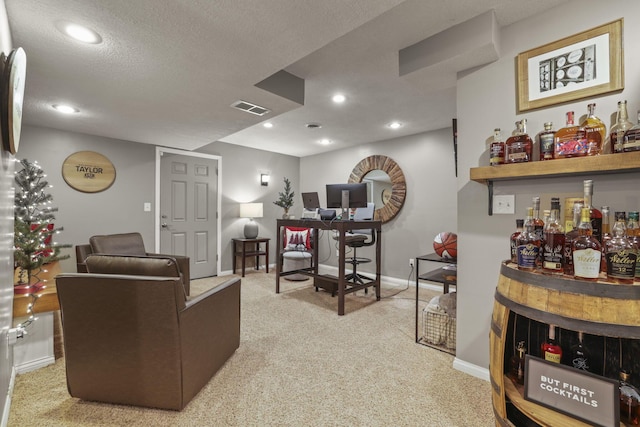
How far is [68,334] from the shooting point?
157 cm

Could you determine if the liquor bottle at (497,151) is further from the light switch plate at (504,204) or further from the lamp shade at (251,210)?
the lamp shade at (251,210)

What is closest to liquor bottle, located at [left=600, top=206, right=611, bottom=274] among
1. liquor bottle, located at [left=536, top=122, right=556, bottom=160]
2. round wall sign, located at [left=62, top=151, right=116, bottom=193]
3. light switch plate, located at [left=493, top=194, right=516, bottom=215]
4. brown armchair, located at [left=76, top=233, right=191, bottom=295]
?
liquor bottle, located at [left=536, top=122, right=556, bottom=160]

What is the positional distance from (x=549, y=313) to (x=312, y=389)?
137 cm

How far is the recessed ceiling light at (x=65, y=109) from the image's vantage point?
276 cm

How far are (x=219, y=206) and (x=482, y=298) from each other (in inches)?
166

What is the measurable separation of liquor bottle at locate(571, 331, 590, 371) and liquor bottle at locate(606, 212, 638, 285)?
29 cm

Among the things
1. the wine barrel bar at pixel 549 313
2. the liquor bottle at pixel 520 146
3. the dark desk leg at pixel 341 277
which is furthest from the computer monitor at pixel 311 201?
the wine barrel bar at pixel 549 313

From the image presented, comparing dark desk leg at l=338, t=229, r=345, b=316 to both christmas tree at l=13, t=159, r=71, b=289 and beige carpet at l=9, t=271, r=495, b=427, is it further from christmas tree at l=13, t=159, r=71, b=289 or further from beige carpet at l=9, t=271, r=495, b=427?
christmas tree at l=13, t=159, r=71, b=289

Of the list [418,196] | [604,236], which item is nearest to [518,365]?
[604,236]

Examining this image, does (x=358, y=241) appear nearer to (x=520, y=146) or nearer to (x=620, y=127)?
(x=520, y=146)

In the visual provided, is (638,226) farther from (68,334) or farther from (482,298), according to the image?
(68,334)

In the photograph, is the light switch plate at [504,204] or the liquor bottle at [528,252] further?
the light switch plate at [504,204]

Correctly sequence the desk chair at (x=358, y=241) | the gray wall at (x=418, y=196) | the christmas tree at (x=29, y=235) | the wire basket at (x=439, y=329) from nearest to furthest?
1. the christmas tree at (x=29, y=235)
2. the wire basket at (x=439, y=329)
3. the desk chair at (x=358, y=241)
4. the gray wall at (x=418, y=196)

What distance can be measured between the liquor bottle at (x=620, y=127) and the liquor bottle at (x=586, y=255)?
488mm
